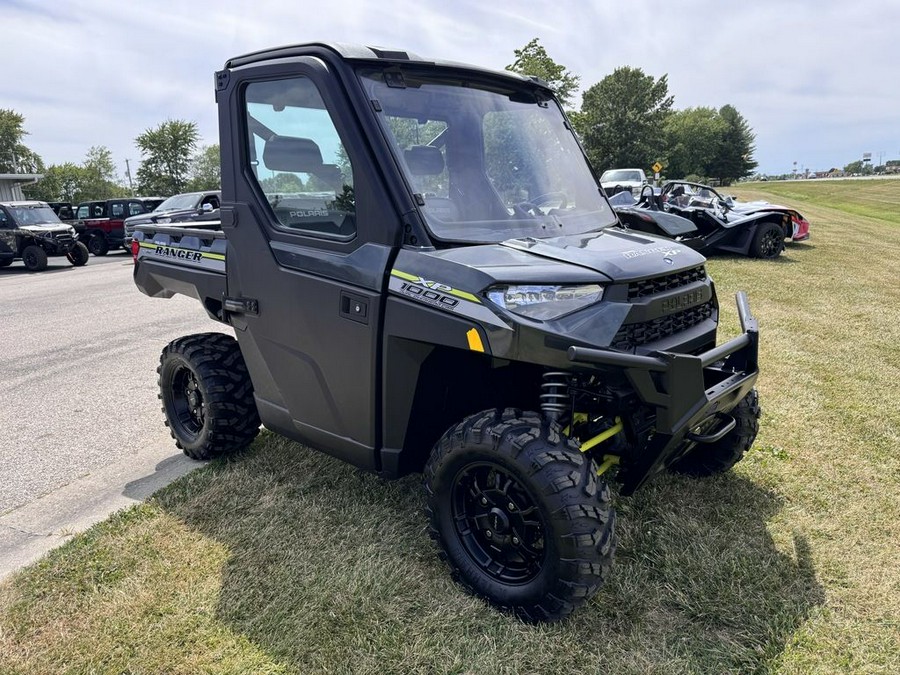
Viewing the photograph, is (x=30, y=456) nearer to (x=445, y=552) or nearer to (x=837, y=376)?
(x=445, y=552)

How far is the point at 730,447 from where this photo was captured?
3555 millimetres

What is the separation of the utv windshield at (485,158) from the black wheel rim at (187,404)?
2.20m

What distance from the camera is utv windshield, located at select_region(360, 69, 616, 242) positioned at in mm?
2752

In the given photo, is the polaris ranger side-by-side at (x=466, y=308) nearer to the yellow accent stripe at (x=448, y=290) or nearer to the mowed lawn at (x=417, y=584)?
the yellow accent stripe at (x=448, y=290)

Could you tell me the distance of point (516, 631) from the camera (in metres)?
2.54

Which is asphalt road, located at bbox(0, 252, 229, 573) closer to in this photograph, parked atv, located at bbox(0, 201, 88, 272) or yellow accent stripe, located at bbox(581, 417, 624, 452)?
yellow accent stripe, located at bbox(581, 417, 624, 452)

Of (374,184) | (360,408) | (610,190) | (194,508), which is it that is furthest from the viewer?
(610,190)

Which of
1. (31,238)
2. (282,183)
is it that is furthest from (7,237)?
(282,183)

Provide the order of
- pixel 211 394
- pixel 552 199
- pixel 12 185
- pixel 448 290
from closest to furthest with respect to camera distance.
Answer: pixel 448 290 < pixel 552 199 < pixel 211 394 < pixel 12 185

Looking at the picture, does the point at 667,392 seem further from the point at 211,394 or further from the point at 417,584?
the point at 211,394

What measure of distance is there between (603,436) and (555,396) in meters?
0.32

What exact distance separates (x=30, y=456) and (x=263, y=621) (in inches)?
111

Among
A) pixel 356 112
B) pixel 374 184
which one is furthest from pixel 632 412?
pixel 356 112

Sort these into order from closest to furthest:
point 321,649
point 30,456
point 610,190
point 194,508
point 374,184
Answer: point 321,649 → point 374,184 → point 194,508 → point 30,456 → point 610,190
